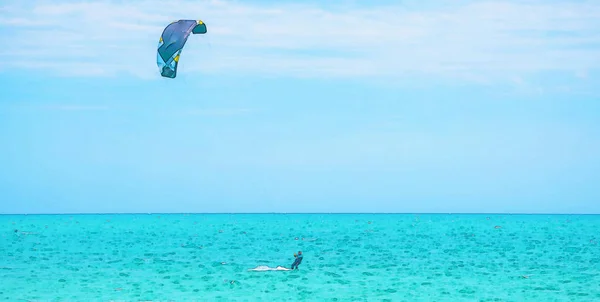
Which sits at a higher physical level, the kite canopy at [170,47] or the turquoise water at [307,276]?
the kite canopy at [170,47]

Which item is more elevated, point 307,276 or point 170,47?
point 170,47

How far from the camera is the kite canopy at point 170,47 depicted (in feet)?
97.4

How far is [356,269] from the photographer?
47.8 m

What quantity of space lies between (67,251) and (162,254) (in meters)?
9.19

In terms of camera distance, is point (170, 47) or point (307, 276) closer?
point (170, 47)

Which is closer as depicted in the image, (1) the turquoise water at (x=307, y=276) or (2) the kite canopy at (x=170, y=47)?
(2) the kite canopy at (x=170, y=47)

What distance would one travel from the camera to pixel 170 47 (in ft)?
97.6

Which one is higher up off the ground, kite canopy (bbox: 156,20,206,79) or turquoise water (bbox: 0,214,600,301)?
kite canopy (bbox: 156,20,206,79)

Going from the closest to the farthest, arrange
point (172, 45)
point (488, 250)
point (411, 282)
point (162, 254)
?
point (172, 45) → point (411, 282) → point (162, 254) → point (488, 250)

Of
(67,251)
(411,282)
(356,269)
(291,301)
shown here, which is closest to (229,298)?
(291,301)

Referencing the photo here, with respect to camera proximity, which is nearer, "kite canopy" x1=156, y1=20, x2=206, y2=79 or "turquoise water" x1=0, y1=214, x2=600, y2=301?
"kite canopy" x1=156, y1=20, x2=206, y2=79

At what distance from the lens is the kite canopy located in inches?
1168

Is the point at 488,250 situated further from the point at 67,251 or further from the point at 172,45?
the point at 172,45

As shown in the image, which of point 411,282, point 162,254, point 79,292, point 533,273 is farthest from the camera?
point 162,254
